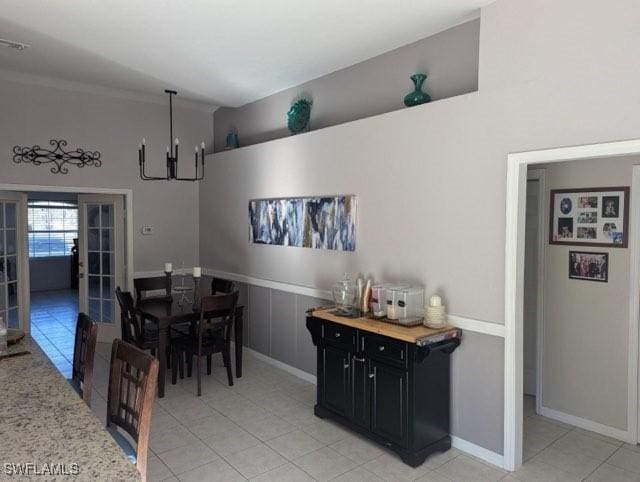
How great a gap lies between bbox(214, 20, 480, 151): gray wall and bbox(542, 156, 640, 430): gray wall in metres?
1.16

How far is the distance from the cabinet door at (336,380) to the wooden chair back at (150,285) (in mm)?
2280

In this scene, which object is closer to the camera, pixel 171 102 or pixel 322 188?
pixel 322 188

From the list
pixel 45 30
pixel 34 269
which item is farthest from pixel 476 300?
pixel 34 269

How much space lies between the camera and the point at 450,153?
3266mm

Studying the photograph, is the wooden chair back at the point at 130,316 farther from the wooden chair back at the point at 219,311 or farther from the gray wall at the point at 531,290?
the gray wall at the point at 531,290

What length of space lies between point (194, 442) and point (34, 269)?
28.3 feet

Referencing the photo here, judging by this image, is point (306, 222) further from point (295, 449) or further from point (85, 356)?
point (85, 356)

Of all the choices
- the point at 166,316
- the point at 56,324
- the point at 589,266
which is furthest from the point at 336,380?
the point at 56,324

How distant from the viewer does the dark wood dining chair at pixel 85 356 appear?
7.73 ft

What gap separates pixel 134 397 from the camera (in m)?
1.97

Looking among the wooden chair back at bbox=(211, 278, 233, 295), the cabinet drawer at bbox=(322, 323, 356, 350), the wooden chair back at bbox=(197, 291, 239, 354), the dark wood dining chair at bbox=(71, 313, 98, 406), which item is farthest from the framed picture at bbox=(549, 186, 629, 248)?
the dark wood dining chair at bbox=(71, 313, 98, 406)

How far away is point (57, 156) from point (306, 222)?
9.91 feet

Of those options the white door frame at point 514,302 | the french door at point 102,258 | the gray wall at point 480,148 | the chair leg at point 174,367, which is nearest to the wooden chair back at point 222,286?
the chair leg at point 174,367

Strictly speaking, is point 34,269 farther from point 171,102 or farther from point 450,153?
point 450,153
